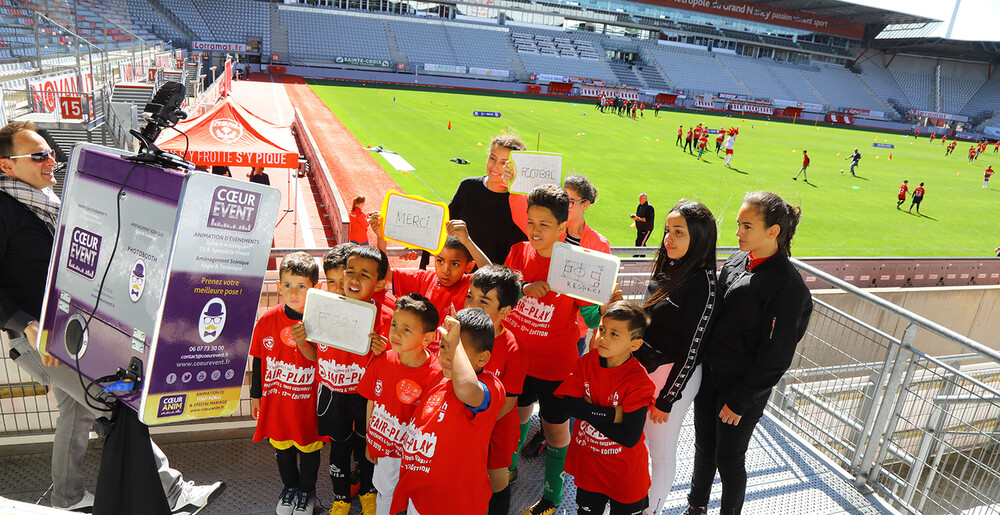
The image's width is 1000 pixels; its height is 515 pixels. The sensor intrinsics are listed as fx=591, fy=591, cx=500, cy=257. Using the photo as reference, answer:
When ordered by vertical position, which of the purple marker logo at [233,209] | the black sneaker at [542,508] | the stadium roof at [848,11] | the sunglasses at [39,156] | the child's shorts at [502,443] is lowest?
the black sneaker at [542,508]

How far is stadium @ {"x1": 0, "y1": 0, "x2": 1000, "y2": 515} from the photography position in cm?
362

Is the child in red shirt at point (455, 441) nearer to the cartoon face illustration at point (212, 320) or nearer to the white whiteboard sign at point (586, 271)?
the white whiteboard sign at point (586, 271)

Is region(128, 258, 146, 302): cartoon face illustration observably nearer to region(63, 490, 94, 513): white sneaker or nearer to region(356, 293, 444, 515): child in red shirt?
region(356, 293, 444, 515): child in red shirt

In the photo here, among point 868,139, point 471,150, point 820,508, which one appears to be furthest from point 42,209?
point 868,139

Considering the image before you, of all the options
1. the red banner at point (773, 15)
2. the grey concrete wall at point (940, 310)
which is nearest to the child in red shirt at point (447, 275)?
the grey concrete wall at point (940, 310)

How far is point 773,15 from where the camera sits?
242 feet

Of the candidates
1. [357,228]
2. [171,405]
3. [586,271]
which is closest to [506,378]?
[586,271]

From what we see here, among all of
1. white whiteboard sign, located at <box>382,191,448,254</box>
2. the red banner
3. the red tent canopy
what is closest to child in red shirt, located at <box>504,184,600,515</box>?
white whiteboard sign, located at <box>382,191,448,254</box>

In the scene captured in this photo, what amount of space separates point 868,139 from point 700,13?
33.2 meters

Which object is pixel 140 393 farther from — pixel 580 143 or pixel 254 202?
pixel 580 143

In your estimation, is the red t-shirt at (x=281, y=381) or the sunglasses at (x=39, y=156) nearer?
the sunglasses at (x=39, y=156)

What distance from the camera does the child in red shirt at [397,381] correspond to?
3033 mm

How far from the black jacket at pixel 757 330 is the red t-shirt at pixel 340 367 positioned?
2072 millimetres

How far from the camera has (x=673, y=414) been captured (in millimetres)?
3564
